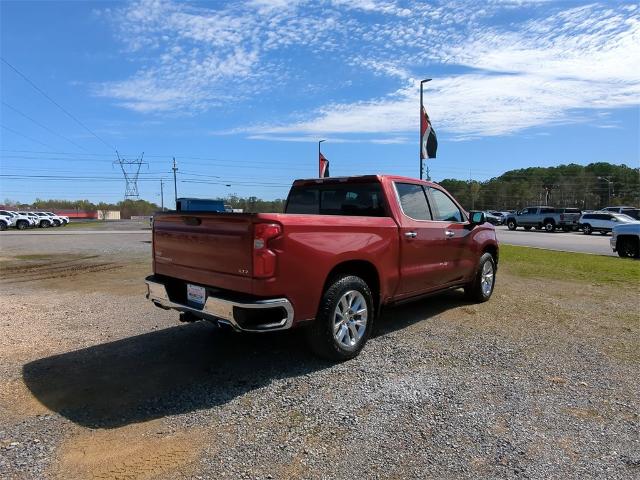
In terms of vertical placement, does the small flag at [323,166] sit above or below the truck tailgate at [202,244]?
above

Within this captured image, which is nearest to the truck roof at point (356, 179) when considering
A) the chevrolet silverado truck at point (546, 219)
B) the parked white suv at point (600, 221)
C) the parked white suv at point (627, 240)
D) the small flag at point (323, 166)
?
the parked white suv at point (627, 240)

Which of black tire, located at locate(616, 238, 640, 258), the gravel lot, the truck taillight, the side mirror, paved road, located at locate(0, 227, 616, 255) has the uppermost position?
the side mirror

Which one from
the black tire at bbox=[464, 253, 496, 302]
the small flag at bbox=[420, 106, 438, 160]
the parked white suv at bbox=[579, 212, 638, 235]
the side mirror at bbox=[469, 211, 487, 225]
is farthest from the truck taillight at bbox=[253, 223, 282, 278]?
the parked white suv at bbox=[579, 212, 638, 235]

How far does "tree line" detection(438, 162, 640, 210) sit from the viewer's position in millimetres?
105375

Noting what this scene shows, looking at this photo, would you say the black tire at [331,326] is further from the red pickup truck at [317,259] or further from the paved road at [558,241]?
the paved road at [558,241]

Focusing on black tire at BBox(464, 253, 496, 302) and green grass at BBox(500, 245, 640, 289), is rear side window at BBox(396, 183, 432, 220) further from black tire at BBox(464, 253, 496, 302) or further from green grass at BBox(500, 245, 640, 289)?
green grass at BBox(500, 245, 640, 289)

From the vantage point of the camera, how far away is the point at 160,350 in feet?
17.2

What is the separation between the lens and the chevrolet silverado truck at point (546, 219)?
39219mm

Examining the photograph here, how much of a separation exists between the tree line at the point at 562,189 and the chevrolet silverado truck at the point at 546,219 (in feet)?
189

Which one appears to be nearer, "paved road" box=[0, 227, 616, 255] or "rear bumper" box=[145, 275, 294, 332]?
"rear bumper" box=[145, 275, 294, 332]

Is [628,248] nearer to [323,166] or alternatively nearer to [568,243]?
[568,243]

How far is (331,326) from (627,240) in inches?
597

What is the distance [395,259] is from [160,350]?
271 cm

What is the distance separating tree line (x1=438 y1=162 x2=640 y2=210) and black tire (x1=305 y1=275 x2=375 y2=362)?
328 feet
